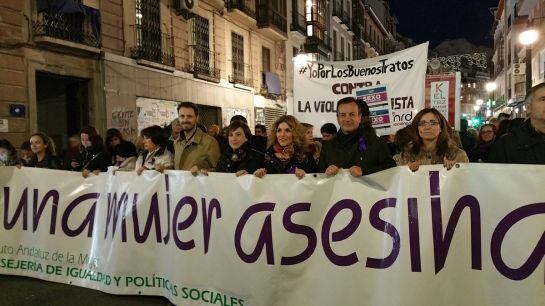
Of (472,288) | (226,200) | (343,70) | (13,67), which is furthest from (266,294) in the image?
(13,67)

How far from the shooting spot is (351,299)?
3.38 m

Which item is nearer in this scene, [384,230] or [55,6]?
[384,230]

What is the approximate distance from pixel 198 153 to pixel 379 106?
8.26 ft

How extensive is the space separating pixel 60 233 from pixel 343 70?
391cm

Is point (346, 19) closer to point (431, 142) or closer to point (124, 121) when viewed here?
point (124, 121)

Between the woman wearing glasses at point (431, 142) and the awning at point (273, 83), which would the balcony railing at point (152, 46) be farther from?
the woman wearing glasses at point (431, 142)

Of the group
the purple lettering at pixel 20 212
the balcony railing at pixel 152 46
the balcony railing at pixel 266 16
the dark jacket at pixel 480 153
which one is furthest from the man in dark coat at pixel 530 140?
the balcony railing at pixel 266 16

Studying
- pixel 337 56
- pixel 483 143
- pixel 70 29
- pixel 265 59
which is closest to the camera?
pixel 483 143

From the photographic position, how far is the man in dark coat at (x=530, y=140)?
3455 mm

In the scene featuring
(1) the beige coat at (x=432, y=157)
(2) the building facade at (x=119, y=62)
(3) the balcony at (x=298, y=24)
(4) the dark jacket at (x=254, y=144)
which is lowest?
(1) the beige coat at (x=432, y=157)

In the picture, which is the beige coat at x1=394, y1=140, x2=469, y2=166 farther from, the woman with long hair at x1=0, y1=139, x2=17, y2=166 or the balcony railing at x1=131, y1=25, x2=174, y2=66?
the balcony railing at x1=131, y1=25, x2=174, y2=66

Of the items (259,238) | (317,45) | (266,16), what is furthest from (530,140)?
(317,45)

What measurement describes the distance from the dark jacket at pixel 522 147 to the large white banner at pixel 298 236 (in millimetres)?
486

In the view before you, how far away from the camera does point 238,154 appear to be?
4418 mm
